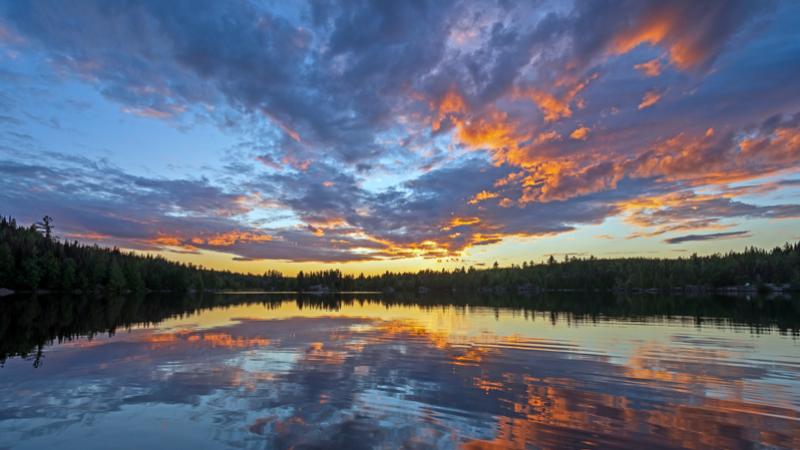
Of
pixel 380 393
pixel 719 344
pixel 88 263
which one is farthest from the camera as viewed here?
pixel 88 263

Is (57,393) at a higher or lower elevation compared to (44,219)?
lower

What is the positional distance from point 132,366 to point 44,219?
652ft

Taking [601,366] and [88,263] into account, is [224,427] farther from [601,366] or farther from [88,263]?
[88,263]

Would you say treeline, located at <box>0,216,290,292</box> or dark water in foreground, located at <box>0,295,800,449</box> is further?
treeline, located at <box>0,216,290,292</box>

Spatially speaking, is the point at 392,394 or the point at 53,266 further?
the point at 53,266

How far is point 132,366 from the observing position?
73.0 ft

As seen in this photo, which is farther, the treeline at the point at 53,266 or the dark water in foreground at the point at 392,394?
the treeline at the point at 53,266

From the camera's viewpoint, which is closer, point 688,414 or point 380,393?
point 688,414

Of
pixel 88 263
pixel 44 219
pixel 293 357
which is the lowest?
A: pixel 293 357

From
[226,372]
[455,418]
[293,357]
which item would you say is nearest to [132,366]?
[226,372]

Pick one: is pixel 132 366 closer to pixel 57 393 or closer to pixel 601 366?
pixel 57 393

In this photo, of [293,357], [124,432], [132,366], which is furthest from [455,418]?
[132,366]

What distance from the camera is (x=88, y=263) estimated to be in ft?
494

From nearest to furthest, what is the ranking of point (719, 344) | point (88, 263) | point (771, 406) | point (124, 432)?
point (124, 432), point (771, 406), point (719, 344), point (88, 263)
